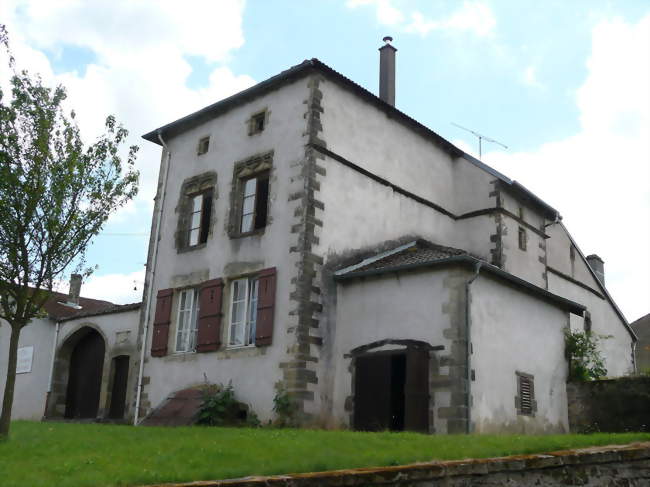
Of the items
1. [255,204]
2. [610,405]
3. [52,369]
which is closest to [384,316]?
[255,204]

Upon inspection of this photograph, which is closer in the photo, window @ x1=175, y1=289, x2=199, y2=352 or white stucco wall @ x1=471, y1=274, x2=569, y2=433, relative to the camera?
white stucco wall @ x1=471, y1=274, x2=569, y2=433

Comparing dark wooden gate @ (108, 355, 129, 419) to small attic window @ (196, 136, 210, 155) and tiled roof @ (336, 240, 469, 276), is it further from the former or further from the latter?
tiled roof @ (336, 240, 469, 276)

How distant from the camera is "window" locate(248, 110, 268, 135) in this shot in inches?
685

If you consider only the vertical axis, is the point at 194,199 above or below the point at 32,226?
above

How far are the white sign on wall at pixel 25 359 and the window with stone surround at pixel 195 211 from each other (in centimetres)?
881

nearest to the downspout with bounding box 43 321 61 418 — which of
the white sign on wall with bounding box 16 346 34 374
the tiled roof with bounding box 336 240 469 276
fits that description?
the white sign on wall with bounding box 16 346 34 374

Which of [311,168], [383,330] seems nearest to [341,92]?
[311,168]

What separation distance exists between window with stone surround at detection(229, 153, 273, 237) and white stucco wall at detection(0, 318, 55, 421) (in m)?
9.92

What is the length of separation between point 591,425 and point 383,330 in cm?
509

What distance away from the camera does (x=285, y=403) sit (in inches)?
555

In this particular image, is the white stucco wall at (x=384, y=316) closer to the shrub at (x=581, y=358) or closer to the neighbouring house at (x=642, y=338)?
the shrub at (x=581, y=358)

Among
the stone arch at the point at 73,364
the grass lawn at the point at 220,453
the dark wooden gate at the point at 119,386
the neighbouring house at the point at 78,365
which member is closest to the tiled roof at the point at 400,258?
the grass lawn at the point at 220,453

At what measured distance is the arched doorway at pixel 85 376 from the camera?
21734 mm

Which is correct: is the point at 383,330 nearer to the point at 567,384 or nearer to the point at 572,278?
the point at 567,384
